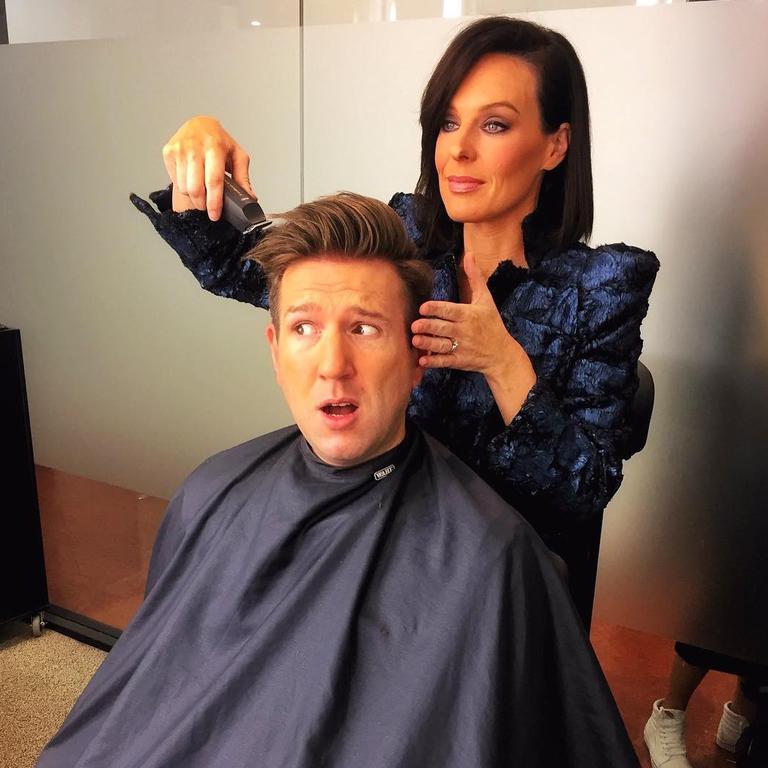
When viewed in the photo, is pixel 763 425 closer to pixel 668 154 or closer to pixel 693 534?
pixel 693 534

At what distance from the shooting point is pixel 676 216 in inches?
65.8

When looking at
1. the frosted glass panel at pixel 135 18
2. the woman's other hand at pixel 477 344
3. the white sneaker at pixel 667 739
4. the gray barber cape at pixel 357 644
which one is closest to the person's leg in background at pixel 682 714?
the white sneaker at pixel 667 739

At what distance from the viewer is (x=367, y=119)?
6.44 ft

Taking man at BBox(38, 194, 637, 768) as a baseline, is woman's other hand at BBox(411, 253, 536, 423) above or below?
above

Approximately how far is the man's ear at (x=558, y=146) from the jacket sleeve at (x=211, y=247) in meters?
0.55

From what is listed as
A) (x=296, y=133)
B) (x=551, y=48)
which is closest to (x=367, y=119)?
(x=296, y=133)

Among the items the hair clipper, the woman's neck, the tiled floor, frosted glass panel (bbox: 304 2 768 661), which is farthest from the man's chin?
the tiled floor

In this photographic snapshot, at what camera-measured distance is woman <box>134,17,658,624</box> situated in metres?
1.31

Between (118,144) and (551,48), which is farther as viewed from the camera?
(118,144)

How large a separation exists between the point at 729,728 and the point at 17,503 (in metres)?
2.09

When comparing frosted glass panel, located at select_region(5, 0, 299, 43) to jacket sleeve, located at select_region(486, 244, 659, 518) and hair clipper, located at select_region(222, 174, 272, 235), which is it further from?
jacket sleeve, located at select_region(486, 244, 659, 518)

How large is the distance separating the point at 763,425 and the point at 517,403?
755 millimetres

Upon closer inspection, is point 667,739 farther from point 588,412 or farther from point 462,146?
point 462,146

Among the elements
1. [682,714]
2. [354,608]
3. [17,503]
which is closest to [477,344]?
[354,608]
